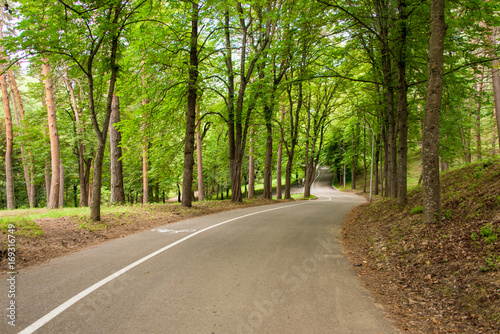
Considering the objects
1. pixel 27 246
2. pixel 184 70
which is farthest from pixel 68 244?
pixel 184 70

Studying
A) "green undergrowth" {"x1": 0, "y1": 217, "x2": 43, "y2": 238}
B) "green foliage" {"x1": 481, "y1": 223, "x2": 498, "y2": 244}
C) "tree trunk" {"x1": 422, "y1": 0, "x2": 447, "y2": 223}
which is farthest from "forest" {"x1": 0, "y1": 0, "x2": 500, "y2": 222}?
"green undergrowth" {"x1": 0, "y1": 217, "x2": 43, "y2": 238}

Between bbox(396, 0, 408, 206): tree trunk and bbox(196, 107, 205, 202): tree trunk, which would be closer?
bbox(396, 0, 408, 206): tree trunk

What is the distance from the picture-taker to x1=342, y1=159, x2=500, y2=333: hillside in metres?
3.46

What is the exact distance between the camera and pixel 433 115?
20.7ft

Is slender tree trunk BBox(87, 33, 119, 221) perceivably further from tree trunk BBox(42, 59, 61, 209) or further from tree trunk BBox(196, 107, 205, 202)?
tree trunk BBox(196, 107, 205, 202)

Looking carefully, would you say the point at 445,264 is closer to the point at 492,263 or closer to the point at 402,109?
the point at 492,263

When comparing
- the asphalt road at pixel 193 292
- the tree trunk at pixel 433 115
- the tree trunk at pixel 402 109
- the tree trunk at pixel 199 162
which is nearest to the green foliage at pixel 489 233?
the tree trunk at pixel 433 115

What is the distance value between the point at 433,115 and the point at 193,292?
21.4ft

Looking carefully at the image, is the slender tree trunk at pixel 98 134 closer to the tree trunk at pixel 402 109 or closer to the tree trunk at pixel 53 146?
the tree trunk at pixel 53 146

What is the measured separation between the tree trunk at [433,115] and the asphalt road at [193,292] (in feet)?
8.29

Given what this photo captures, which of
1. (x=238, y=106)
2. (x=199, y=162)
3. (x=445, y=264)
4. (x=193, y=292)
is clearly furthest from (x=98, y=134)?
(x=199, y=162)

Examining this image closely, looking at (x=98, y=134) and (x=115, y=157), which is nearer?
(x=98, y=134)

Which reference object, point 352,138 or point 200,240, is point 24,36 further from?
point 352,138

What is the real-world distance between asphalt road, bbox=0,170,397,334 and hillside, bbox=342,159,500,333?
1.69 ft
